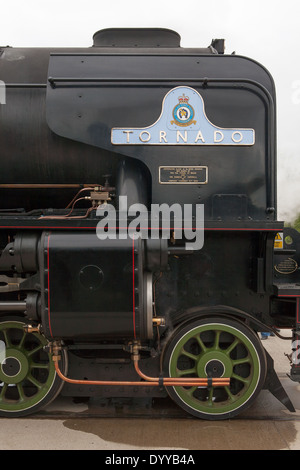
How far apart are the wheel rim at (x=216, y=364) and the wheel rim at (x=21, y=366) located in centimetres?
106

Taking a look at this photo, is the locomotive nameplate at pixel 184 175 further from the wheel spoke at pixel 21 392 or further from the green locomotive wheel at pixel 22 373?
the wheel spoke at pixel 21 392

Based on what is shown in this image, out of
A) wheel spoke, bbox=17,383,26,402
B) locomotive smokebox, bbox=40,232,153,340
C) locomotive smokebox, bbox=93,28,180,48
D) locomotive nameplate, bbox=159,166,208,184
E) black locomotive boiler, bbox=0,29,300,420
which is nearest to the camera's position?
locomotive smokebox, bbox=40,232,153,340

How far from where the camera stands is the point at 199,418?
344cm

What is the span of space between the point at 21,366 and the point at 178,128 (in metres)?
2.31

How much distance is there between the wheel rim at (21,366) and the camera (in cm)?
346

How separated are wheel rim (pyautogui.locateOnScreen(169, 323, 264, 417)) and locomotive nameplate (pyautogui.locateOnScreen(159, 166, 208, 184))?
115 centimetres

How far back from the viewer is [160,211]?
3375mm

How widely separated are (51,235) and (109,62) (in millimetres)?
1502

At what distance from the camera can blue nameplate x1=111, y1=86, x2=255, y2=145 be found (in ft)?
10.9

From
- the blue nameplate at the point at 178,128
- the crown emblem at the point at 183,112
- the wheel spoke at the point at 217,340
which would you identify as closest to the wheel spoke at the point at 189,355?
the wheel spoke at the point at 217,340
